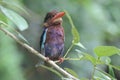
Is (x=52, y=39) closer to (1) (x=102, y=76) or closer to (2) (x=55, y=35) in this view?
(2) (x=55, y=35)

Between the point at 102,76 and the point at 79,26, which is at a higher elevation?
the point at 102,76

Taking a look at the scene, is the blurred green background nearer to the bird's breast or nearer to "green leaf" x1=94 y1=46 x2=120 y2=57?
the bird's breast

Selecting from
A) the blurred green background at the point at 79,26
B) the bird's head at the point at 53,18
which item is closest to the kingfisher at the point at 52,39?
the bird's head at the point at 53,18

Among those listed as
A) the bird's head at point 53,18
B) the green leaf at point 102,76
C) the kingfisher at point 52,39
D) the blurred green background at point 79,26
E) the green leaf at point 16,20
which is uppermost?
the green leaf at point 16,20

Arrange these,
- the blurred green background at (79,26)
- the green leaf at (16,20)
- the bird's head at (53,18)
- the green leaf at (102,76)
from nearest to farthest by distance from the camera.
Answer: the green leaf at (16,20) → the green leaf at (102,76) → the bird's head at (53,18) → the blurred green background at (79,26)

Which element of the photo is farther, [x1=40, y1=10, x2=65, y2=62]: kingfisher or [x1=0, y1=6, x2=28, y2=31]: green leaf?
[x1=40, y1=10, x2=65, y2=62]: kingfisher

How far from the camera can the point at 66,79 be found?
3.43ft

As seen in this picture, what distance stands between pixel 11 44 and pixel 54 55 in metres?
1.22

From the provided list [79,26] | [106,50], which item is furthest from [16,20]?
[79,26]

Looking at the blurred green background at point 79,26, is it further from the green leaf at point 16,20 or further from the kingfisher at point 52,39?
the green leaf at point 16,20

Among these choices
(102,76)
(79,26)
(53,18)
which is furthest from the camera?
(79,26)

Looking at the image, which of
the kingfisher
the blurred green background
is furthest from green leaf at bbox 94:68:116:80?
the blurred green background

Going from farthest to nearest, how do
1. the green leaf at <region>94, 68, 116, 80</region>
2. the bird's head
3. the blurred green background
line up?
the blurred green background, the bird's head, the green leaf at <region>94, 68, 116, 80</region>

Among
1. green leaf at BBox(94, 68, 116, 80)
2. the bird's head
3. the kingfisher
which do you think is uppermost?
the bird's head
